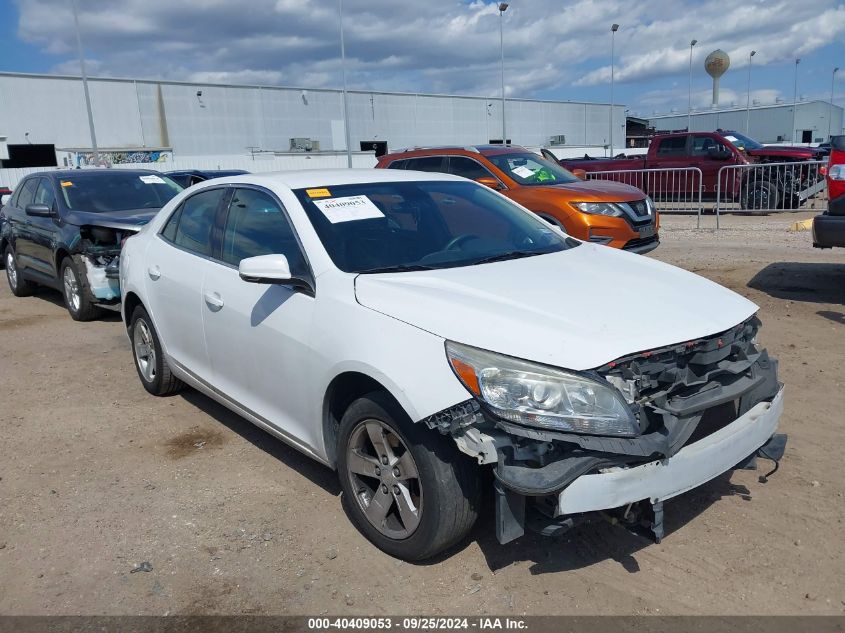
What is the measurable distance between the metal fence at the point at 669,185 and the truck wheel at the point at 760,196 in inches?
41.6

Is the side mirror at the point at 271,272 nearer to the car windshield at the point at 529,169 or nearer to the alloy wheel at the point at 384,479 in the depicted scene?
the alloy wheel at the point at 384,479

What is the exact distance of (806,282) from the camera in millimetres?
8266

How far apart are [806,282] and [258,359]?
708 centimetres

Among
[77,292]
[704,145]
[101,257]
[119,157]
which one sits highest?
[119,157]

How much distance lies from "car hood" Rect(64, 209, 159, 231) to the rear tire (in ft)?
7.48

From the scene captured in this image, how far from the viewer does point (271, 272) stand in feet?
11.0

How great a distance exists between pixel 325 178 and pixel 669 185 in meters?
14.1

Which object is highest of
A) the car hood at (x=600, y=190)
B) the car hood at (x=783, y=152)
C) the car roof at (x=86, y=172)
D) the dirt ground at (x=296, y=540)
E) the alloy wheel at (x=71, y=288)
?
the car roof at (x=86, y=172)

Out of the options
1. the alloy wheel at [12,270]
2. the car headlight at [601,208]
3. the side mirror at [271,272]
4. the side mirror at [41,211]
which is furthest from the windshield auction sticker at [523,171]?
the alloy wheel at [12,270]

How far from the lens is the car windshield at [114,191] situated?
8.39 metres

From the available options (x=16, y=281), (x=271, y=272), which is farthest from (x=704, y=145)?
(x=271, y=272)

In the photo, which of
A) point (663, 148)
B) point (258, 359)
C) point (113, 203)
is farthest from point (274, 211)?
point (663, 148)

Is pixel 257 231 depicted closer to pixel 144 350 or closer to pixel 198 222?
pixel 198 222

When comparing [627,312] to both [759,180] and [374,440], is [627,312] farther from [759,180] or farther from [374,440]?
[759,180]
